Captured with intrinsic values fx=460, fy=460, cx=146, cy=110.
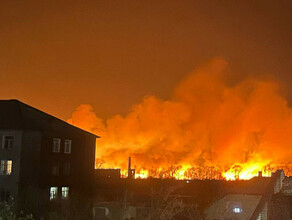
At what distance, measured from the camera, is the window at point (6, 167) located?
44.2 meters

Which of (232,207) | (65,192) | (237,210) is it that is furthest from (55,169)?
(237,210)

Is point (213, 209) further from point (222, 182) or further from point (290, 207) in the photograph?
point (222, 182)

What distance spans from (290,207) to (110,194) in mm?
21103

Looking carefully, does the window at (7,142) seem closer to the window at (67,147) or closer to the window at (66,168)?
the window at (67,147)

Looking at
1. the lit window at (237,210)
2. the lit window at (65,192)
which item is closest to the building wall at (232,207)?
the lit window at (237,210)

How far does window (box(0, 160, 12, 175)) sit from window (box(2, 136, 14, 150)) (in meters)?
1.41

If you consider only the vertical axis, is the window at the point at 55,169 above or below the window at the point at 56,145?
below

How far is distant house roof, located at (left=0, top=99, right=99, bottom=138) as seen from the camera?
152 feet

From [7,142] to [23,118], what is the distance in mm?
3068

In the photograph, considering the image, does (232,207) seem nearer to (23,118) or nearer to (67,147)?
(67,147)

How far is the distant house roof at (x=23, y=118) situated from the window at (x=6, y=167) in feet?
11.6

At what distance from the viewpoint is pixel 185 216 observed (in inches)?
1626

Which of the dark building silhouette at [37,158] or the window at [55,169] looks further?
the window at [55,169]

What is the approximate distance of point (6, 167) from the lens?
4466 cm
